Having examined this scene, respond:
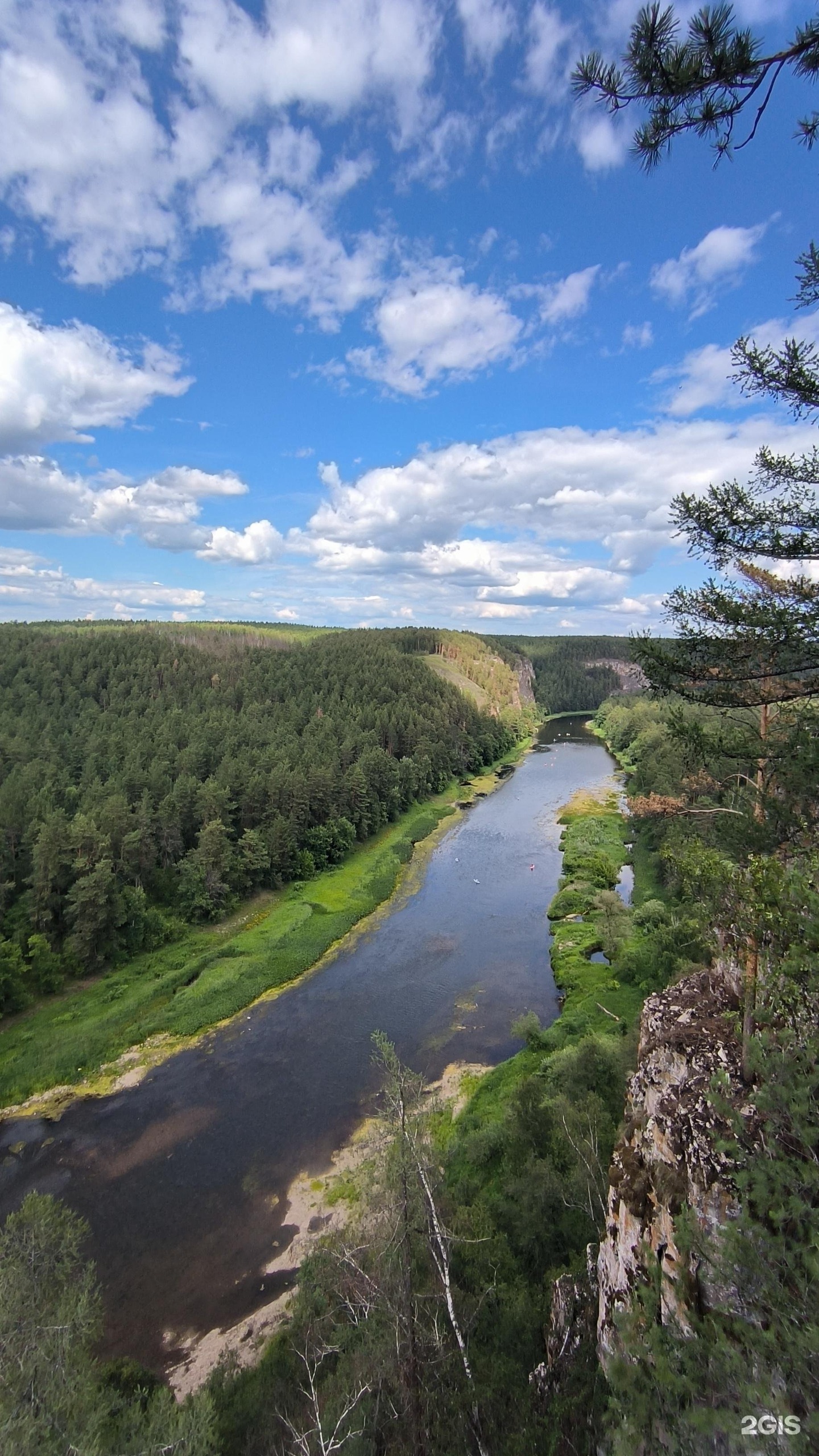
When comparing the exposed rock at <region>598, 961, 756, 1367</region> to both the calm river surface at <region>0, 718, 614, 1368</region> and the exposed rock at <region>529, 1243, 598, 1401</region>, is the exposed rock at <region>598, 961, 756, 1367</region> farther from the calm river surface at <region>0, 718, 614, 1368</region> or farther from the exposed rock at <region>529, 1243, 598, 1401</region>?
the calm river surface at <region>0, 718, 614, 1368</region>

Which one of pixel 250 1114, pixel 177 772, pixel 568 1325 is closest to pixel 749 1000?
pixel 568 1325

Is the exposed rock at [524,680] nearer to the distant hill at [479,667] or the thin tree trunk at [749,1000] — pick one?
the distant hill at [479,667]

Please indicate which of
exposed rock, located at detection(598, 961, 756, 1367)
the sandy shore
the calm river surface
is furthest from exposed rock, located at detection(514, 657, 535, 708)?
exposed rock, located at detection(598, 961, 756, 1367)

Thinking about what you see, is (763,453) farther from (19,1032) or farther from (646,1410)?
(19,1032)

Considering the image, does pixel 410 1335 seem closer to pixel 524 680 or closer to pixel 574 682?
pixel 524 680

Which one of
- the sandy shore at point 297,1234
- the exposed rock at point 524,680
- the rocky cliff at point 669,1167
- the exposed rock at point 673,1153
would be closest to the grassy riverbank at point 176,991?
the sandy shore at point 297,1234

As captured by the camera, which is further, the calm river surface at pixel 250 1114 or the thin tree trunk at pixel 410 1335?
the calm river surface at pixel 250 1114

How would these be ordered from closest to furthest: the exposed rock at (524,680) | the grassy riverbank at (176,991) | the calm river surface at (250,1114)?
the calm river surface at (250,1114)
the grassy riverbank at (176,991)
the exposed rock at (524,680)

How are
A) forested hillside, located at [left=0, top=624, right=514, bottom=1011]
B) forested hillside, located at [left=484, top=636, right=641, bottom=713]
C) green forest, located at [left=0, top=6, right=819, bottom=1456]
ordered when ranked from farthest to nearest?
forested hillside, located at [left=484, top=636, right=641, bottom=713], forested hillside, located at [left=0, top=624, right=514, bottom=1011], green forest, located at [left=0, top=6, right=819, bottom=1456]
